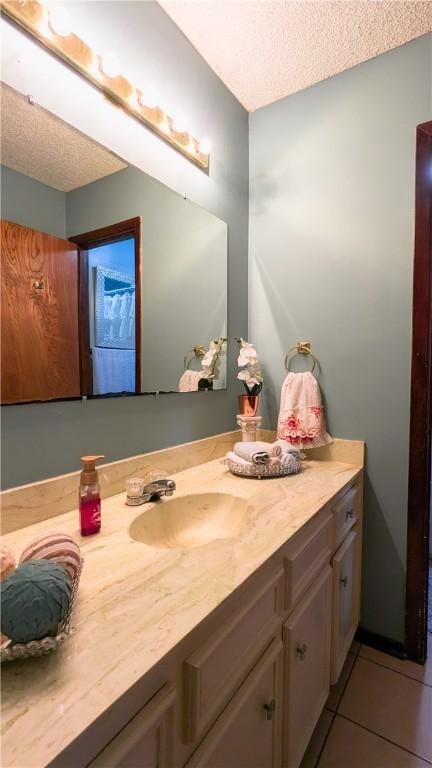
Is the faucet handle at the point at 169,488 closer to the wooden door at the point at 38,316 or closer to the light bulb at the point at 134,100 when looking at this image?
the wooden door at the point at 38,316

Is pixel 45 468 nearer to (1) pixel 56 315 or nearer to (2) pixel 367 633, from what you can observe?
(1) pixel 56 315

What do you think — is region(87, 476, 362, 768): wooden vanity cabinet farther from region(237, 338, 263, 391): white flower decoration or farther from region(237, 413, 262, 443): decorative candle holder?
region(237, 338, 263, 391): white flower decoration

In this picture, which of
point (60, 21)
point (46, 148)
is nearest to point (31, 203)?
point (46, 148)

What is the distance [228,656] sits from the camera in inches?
24.9

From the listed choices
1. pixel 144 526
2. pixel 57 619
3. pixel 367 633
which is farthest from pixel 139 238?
pixel 367 633

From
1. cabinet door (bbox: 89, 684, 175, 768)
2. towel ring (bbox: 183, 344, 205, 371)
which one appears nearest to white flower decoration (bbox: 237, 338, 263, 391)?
towel ring (bbox: 183, 344, 205, 371)

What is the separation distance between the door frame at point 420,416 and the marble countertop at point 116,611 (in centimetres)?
57

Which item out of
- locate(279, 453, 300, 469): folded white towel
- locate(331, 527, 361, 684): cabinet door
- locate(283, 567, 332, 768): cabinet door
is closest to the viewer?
locate(283, 567, 332, 768): cabinet door

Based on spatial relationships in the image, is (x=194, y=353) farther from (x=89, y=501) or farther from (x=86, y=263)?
(x=89, y=501)

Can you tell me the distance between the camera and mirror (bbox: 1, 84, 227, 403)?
0.82 m

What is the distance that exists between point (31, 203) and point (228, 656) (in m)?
1.06

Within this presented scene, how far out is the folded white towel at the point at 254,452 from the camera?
125cm

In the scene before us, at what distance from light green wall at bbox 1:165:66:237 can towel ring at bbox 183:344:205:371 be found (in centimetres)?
63

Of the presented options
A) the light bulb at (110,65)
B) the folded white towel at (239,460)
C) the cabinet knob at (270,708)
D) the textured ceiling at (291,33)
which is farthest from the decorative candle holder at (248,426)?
the textured ceiling at (291,33)
